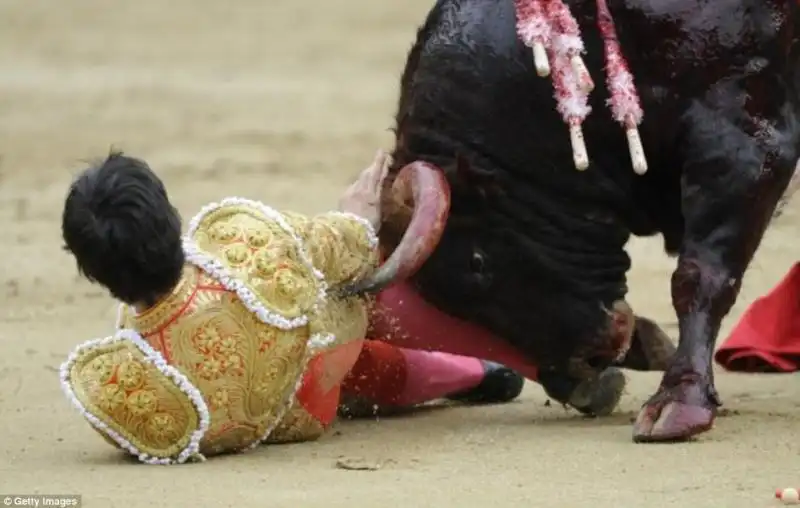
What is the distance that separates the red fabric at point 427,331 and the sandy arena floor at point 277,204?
16 cm

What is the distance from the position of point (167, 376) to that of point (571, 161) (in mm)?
1062

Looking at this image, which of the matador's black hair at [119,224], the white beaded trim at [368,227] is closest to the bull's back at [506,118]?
the white beaded trim at [368,227]

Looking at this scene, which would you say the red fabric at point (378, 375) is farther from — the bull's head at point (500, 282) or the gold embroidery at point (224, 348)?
the gold embroidery at point (224, 348)

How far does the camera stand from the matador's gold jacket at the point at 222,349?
3.76 metres

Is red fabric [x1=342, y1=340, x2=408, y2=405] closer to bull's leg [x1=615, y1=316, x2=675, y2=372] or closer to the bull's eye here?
the bull's eye

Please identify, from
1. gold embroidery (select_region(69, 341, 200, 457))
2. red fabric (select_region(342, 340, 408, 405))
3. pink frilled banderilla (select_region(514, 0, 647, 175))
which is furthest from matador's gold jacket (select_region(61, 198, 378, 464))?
pink frilled banderilla (select_region(514, 0, 647, 175))

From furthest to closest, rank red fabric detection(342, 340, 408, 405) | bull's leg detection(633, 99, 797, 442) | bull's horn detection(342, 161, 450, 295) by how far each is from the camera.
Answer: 1. red fabric detection(342, 340, 408, 405)
2. bull's leg detection(633, 99, 797, 442)
3. bull's horn detection(342, 161, 450, 295)

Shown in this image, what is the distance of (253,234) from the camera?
3.90 meters

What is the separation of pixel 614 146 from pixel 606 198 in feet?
0.37

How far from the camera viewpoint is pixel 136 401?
375 centimetres

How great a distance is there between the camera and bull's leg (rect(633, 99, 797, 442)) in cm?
411

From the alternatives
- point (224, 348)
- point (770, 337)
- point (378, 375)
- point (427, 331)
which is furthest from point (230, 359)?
point (770, 337)

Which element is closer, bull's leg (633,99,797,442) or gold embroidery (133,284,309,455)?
gold embroidery (133,284,309,455)

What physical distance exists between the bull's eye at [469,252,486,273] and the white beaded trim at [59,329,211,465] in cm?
74
